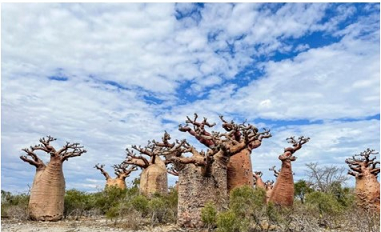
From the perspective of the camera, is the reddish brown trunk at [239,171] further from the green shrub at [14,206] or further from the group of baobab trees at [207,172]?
the green shrub at [14,206]

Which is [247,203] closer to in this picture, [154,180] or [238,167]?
[238,167]

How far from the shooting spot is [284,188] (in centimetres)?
1139

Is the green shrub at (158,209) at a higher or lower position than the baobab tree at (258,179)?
lower

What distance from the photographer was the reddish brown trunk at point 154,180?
16984 millimetres

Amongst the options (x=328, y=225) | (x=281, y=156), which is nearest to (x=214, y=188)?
(x=281, y=156)

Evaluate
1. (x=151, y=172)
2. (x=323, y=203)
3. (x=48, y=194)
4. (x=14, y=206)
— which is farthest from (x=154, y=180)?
(x=323, y=203)

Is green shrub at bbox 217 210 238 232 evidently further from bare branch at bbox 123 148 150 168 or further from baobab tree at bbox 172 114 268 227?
bare branch at bbox 123 148 150 168

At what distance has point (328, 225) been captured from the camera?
11094 mm

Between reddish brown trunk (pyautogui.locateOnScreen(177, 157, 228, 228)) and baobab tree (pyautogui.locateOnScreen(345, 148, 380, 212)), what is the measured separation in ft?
16.7

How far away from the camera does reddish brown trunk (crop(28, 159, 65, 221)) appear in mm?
13008

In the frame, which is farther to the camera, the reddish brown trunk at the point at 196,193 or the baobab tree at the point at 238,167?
the baobab tree at the point at 238,167

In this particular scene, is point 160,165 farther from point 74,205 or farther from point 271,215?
point 271,215

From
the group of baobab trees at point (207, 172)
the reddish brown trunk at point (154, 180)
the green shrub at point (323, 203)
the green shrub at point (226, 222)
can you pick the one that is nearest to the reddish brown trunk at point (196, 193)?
the group of baobab trees at point (207, 172)

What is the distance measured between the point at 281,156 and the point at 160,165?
7563 mm
